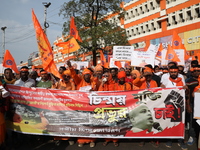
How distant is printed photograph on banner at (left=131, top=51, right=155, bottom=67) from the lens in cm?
755

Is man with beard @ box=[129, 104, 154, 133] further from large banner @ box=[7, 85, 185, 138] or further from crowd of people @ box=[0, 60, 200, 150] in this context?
crowd of people @ box=[0, 60, 200, 150]

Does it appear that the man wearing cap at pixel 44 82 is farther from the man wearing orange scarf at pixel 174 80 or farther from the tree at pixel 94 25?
the tree at pixel 94 25

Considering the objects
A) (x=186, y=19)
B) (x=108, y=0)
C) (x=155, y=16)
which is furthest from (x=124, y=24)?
(x=108, y=0)

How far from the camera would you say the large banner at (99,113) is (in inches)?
164

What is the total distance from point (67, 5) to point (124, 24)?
21.2 metres

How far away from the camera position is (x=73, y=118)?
431 cm

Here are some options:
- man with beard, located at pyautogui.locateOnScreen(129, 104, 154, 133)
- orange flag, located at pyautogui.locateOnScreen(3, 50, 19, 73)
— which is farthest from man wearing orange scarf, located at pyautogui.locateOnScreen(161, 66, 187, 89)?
orange flag, located at pyautogui.locateOnScreen(3, 50, 19, 73)

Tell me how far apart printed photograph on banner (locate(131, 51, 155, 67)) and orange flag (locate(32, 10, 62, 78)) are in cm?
390

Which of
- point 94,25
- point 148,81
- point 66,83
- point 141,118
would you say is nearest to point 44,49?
point 66,83

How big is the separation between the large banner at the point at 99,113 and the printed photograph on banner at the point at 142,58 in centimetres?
350

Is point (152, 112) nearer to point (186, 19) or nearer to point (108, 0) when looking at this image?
point (108, 0)

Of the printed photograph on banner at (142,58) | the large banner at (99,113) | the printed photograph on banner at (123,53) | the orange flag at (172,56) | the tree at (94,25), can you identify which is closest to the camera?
the large banner at (99,113)

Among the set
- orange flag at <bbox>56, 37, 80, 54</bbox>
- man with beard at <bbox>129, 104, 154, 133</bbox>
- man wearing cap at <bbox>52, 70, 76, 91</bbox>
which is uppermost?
orange flag at <bbox>56, 37, 80, 54</bbox>

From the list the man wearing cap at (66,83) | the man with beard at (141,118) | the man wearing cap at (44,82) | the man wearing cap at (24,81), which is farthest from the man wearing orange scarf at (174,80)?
the man wearing cap at (24,81)
